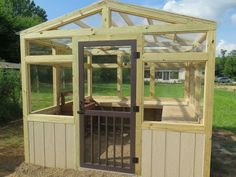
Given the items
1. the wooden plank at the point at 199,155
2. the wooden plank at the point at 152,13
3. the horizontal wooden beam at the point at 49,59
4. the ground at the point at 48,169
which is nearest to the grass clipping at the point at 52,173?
the ground at the point at 48,169

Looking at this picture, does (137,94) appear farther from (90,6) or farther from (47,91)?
(47,91)

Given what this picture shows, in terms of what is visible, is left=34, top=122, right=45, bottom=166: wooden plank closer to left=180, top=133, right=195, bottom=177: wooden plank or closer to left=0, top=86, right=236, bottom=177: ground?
left=0, top=86, right=236, bottom=177: ground

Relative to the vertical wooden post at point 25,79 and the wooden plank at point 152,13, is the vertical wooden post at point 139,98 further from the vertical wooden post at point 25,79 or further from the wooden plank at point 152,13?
the vertical wooden post at point 25,79

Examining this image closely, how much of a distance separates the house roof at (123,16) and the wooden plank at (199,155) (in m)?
1.63

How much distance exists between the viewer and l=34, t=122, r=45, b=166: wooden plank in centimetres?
422

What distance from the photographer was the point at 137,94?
12.0ft

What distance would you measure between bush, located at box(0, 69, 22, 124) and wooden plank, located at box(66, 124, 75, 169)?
13.7ft

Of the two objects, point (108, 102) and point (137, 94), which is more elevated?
point (137, 94)

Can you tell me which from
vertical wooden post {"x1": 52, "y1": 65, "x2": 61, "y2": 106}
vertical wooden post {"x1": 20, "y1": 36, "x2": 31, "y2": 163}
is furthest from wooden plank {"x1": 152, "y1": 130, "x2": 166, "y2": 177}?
vertical wooden post {"x1": 52, "y1": 65, "x2": 61, "y2": 106}

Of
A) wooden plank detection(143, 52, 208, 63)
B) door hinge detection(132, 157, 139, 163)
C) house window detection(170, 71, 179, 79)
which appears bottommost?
door hinge detection(132, 157, 139, 163)

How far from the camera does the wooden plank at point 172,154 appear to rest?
3.59 meters

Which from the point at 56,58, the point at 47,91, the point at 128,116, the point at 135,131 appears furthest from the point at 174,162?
the point at 47,91

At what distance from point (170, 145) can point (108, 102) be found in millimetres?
3003

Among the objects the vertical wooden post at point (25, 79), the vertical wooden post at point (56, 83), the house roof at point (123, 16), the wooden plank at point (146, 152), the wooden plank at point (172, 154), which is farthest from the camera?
the vertical wooden post at point (56, 83)
